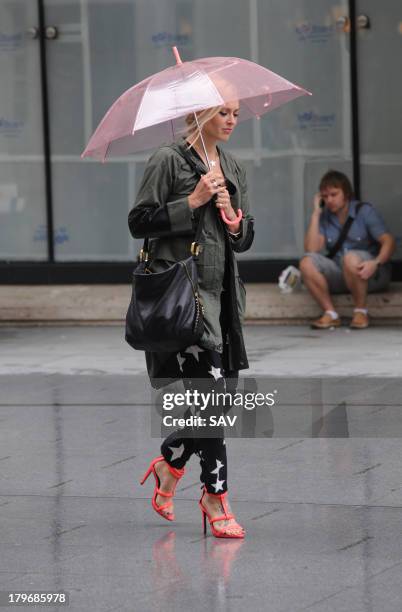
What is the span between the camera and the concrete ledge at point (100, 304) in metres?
11.6

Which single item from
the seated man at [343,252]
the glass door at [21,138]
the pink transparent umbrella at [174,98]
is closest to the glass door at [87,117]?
the glass door at [21,138]

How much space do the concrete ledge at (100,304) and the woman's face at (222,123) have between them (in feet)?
18.8

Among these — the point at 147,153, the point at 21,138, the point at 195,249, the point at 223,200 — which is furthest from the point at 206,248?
the point at 21,138

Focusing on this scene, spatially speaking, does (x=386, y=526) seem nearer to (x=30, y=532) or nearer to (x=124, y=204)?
(x=30, y=532)

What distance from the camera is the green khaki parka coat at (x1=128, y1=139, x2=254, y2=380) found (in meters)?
5.68

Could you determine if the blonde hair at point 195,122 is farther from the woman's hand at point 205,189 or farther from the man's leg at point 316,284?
A: the man's leg at point 316,284

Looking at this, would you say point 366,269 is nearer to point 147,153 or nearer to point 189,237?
point 147,153

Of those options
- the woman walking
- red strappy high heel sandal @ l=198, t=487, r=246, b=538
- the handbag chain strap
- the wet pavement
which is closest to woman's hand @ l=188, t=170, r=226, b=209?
the woman walking

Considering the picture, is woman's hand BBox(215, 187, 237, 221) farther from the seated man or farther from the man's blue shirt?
the man's blue shirt

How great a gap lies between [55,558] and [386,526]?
53.0 inches

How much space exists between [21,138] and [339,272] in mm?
3153

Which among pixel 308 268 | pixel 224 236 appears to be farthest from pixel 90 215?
pixel 224 236

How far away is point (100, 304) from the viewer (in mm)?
11992

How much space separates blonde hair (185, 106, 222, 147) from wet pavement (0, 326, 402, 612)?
1.61 meters
